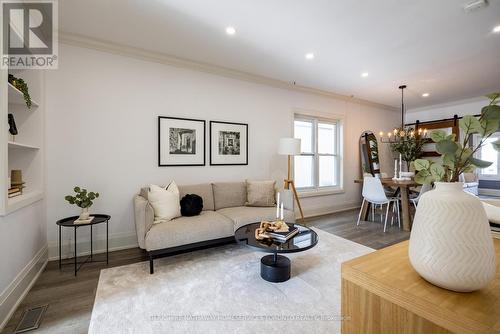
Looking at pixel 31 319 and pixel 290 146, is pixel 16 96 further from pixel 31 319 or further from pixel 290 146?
pixel 290 146

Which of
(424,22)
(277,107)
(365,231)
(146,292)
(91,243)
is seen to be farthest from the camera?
(277,107)

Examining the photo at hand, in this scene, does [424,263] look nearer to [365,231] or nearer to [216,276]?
[216,276]

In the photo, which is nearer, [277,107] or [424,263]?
[424,263]

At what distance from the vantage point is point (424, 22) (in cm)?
252

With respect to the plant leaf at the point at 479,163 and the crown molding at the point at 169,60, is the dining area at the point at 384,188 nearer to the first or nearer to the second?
the crown molding at the point at 169,60

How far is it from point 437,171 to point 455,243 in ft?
0.79

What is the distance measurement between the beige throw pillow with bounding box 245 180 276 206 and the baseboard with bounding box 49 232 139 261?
5.78ft

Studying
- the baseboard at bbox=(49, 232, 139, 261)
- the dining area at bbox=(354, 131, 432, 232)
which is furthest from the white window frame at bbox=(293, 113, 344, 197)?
the baseboard at bbox=(49, 232, 139, 261)

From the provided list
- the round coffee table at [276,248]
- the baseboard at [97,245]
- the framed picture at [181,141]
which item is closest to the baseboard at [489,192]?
the round coffee table at [276,248]

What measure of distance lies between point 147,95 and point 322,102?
3.62 meters

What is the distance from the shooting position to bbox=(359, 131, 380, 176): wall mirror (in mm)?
5727

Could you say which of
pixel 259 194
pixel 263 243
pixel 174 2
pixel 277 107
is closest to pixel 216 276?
pixel 263 243

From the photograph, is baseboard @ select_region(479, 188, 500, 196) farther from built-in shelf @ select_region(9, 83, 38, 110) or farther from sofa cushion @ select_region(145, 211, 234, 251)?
built-in shelf @ select_region(9, 83, 38, 110)

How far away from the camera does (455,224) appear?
668mm
